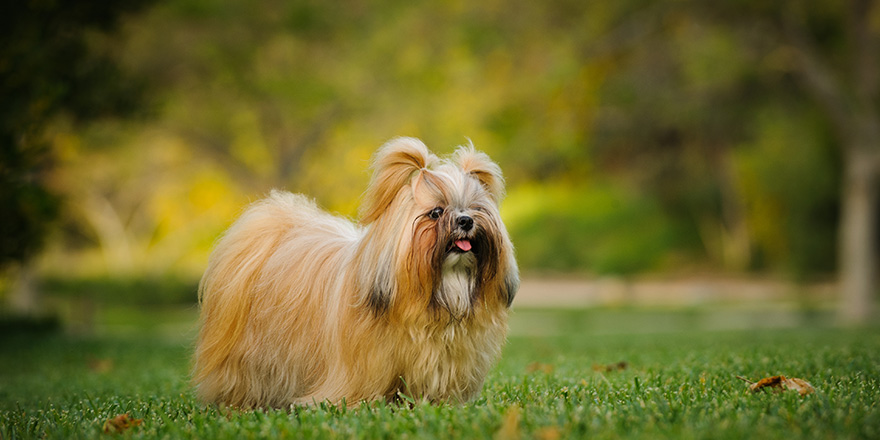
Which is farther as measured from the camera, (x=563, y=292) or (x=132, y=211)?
(x=132, y=211)

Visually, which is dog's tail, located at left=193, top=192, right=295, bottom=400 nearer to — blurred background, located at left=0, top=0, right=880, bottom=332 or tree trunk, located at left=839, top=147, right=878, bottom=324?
blurred background, located at left=0, top=0, right=880, bottom=332

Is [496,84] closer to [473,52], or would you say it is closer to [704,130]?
[473,52]

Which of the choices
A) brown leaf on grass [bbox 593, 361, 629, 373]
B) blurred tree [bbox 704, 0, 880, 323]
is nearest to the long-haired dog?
brown leaf on grass [bbox 593, 361, 629, 373]

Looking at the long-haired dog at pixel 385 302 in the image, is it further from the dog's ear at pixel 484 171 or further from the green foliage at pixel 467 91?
the green foliage at pixel 467 91

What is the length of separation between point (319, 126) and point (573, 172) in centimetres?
1147

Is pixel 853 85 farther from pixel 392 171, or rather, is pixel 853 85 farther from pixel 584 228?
pixel 584 228

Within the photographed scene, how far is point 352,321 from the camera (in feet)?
16.1

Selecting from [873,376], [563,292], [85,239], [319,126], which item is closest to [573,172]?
[563,292]

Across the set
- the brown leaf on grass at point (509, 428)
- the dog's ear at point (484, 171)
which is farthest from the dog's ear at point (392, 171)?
the brown leaf on grass at point (509, 428)

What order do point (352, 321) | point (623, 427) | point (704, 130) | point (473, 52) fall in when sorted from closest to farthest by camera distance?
point (623, 427), point (352, 321), point (473, 52), point (704, 130)

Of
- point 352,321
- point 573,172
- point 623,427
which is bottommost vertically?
point 623,427

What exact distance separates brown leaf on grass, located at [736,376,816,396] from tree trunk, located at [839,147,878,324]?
1444cm

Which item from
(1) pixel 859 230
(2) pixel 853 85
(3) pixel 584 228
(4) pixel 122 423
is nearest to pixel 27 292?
(4) pixel 122 423

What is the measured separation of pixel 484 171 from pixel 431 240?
2.37 feet
